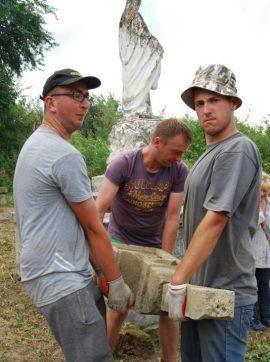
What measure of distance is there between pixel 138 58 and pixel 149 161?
3.45 m

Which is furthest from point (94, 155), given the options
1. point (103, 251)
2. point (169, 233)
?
point (103, 251)

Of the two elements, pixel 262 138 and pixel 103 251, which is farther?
pixel 262 138

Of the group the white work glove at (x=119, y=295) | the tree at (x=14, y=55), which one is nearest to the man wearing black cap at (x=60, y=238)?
the white work glove at (x=119, y=295)

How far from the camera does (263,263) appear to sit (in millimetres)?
4371

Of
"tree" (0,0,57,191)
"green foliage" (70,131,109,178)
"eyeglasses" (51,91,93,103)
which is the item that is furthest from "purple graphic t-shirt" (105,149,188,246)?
"tree" (0,0,57,191)

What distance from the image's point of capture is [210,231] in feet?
6.75

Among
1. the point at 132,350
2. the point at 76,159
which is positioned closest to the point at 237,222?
the point at 76,159

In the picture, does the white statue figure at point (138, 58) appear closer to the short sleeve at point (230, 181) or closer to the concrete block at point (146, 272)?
the concrete block at point (146, 272)

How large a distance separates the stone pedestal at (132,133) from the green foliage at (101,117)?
18.1 m

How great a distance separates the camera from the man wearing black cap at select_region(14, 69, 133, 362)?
6.92 ft

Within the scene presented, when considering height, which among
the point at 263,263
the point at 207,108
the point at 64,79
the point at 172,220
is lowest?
the point at 263,263

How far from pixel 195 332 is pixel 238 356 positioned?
0.98 ft

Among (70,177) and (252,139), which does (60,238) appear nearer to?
(70,177)

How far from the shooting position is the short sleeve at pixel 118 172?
10.5ft
